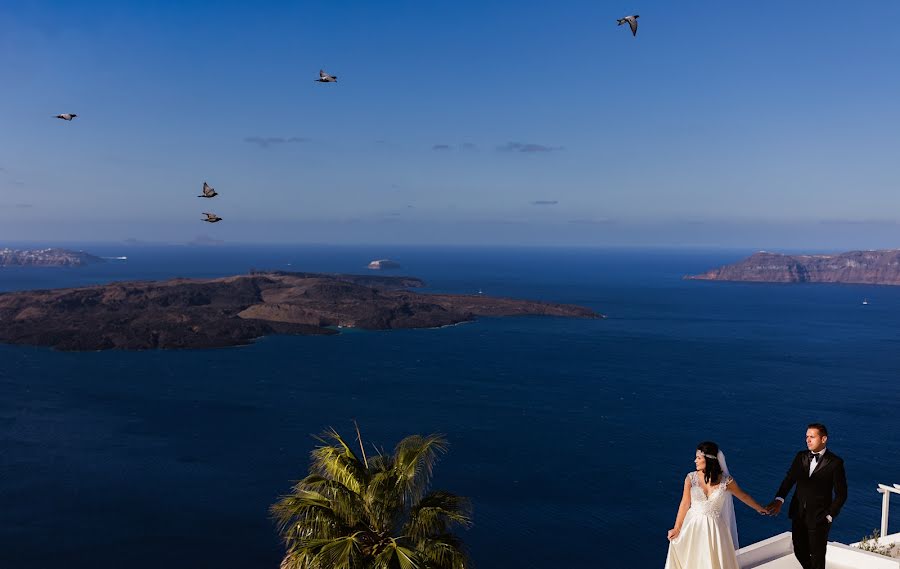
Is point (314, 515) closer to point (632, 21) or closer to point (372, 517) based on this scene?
point (372, 517)

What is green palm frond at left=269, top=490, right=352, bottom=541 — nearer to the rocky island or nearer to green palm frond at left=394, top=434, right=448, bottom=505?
green palm frond at left=394, top=434, right=448, bottom=505

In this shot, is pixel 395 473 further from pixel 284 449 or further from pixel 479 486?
pixel 284 449

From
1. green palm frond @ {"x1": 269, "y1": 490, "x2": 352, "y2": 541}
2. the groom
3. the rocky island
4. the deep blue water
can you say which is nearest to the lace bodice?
the groom

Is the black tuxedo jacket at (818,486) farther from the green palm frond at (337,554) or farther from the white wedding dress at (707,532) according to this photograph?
the green palm frond at (337,554)

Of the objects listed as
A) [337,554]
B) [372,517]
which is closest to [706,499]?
[372,517]

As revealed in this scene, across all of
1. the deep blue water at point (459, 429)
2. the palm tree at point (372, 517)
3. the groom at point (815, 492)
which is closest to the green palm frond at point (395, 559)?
the palm tree at point (372, 517)

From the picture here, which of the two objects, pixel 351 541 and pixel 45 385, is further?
pixel 45 385

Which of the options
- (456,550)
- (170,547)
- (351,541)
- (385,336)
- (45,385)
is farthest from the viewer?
(385,336)

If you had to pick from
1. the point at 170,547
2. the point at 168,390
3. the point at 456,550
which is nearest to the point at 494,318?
the point at 168,390
